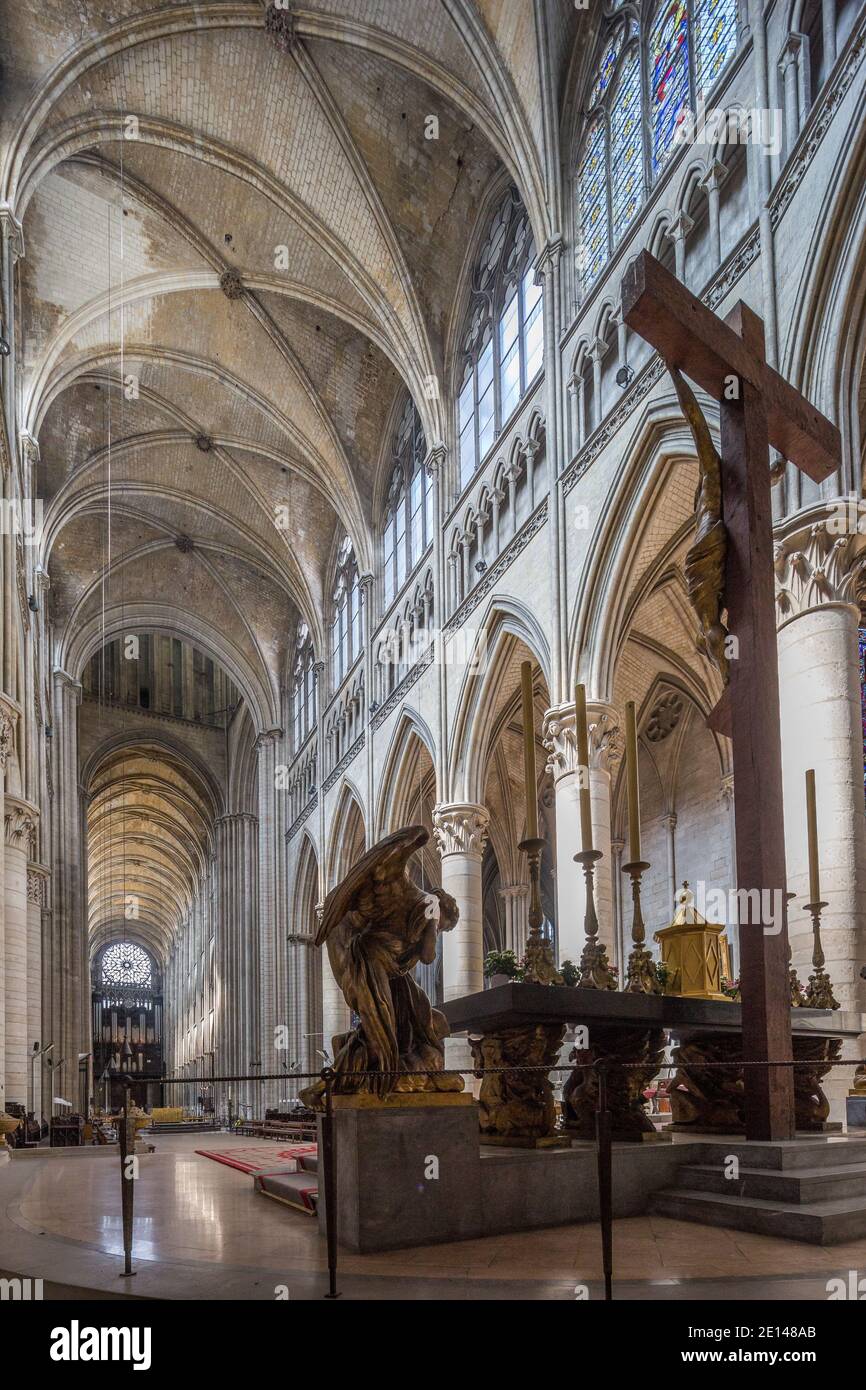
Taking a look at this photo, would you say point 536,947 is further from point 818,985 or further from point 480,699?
point 480,699

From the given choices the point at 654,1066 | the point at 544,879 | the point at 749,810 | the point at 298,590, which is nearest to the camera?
the point at 749,810

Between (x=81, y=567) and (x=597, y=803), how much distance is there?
21.2 m

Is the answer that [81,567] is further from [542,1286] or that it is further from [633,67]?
[542,1286]

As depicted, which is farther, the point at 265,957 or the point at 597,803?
the point at 265,957

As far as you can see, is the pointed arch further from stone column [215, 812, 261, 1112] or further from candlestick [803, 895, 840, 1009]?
stone column [215, 812, 261, 1112]

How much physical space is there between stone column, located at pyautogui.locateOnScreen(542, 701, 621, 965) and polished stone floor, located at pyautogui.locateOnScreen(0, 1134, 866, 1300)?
25.6 ft

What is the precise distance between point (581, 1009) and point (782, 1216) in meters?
1.22

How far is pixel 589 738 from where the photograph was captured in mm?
13672

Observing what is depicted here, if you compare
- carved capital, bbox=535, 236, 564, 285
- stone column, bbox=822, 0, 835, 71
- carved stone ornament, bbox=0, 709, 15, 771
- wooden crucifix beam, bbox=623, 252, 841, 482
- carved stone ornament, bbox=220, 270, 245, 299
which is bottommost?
Answer: carved stone ornament, bbox=0, 709, 15, 771

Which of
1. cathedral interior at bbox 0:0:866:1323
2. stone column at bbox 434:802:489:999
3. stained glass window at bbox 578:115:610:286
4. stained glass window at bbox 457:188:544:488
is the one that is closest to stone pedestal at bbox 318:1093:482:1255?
cathedral interior at bbox 0:0:866:1323

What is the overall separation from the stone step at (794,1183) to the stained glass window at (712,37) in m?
10.8

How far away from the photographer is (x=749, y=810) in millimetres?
4715

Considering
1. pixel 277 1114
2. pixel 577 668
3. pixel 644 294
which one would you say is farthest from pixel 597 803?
pixel 277 1114

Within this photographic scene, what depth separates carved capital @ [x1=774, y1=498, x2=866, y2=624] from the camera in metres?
8.73
